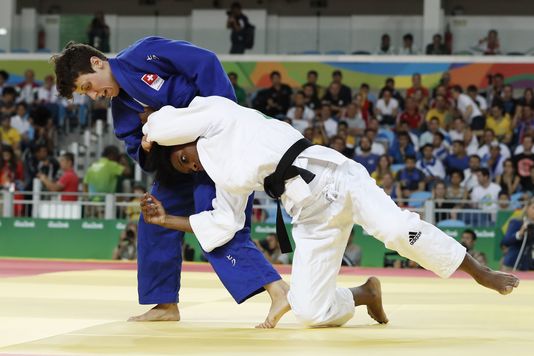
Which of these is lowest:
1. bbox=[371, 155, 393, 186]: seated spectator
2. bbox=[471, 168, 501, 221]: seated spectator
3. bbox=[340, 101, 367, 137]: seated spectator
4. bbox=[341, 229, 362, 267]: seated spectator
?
bbox=[341, 229, 362, 267]: seated spectator

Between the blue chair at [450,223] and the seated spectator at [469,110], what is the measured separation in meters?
3.78

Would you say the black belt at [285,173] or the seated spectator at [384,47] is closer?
the black belt at [285,173]

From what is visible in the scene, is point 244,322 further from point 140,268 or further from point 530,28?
point 530,28

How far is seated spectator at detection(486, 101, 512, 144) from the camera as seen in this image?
16.7 meters

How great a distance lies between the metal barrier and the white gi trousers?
8.33 metres

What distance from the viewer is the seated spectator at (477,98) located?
17250 mm

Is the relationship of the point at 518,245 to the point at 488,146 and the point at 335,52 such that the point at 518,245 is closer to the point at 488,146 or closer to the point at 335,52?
the point at 488,146

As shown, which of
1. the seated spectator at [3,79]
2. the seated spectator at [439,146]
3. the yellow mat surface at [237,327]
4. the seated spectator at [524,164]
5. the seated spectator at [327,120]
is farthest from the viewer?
the seated spectator at [3,79]

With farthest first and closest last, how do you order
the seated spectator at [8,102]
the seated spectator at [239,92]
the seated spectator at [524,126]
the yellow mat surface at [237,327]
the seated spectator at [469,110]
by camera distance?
the seated spectator at [8,102], the seated spectator at [239,92], the seated spectator at [469,110], the seated spectator at [524,126], the yellow mat surface at [237,327]

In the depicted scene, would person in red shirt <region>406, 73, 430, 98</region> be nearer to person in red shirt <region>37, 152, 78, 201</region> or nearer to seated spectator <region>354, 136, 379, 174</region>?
seated spectator <region>354, 136, 379, 174</region>

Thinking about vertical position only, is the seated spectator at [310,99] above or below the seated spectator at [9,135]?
above

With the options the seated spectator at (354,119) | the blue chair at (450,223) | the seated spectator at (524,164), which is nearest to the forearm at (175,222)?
the blue chair at (450,223)

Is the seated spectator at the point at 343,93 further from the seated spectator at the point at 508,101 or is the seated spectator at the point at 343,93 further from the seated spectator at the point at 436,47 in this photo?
the seated spectator at the point at 508,101

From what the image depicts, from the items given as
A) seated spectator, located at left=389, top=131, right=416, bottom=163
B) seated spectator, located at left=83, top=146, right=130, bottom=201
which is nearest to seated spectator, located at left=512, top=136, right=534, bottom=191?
seated spectator, located at left=389, top=131, right=416, bottom=163
